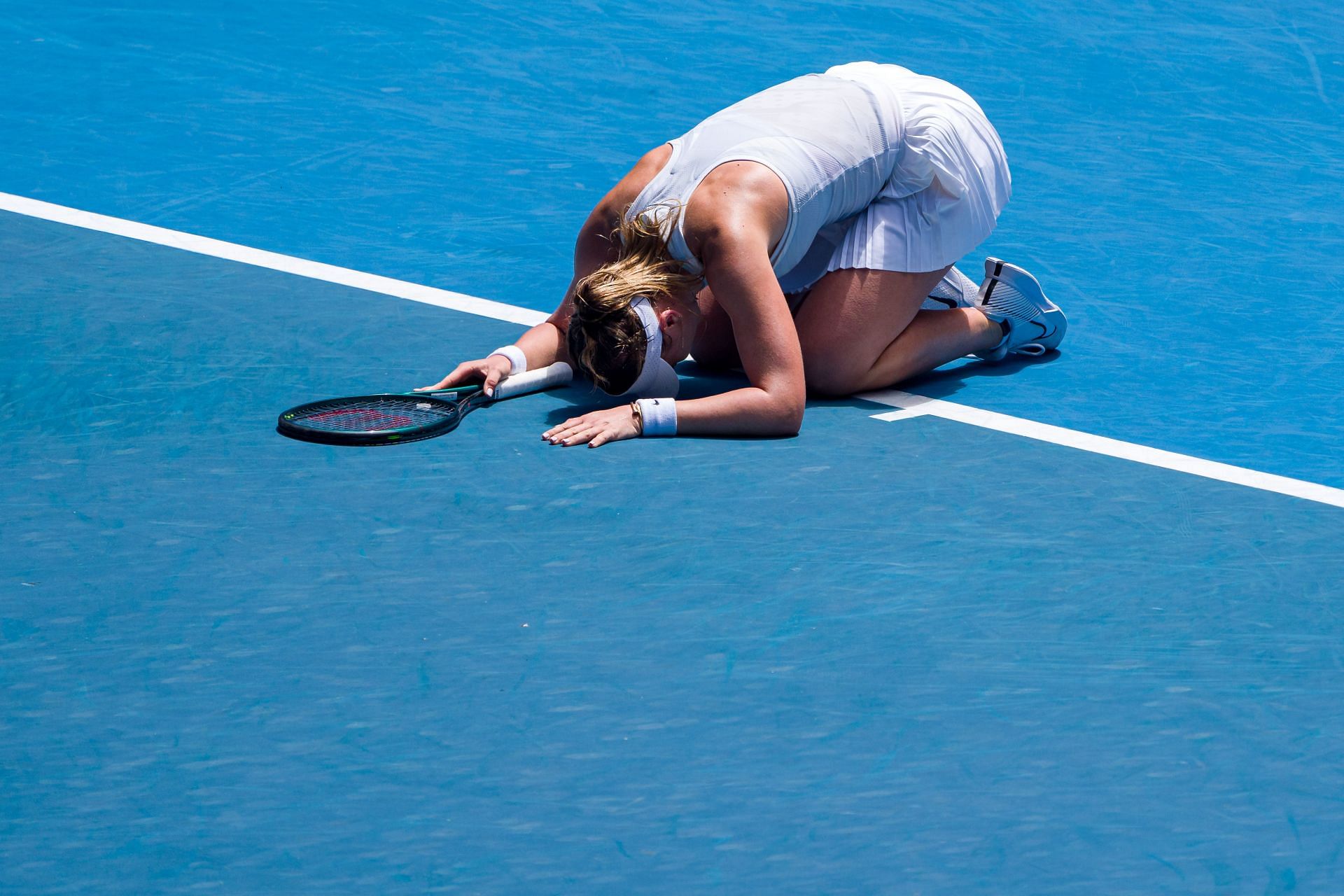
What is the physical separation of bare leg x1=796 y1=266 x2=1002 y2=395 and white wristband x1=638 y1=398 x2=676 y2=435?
1.99ft

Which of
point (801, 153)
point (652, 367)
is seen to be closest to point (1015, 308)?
point (801, 153)

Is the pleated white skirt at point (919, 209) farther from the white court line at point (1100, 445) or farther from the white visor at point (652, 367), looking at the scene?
the white visor at point (652, 367)

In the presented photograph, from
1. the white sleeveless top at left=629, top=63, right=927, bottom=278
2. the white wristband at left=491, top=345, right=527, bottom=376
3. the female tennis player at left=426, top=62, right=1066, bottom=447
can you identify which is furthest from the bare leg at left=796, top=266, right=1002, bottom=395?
the white wristband at left=491, top=345, right=527, bottom=376

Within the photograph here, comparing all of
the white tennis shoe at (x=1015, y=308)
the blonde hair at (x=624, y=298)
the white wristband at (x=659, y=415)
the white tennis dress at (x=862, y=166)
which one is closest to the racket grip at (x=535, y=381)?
the blonde hair at (x=624, y=298)

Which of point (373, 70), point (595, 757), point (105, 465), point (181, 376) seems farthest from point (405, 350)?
point (373, 70)

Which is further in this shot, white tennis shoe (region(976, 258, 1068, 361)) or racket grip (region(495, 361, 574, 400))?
white tennis shoe (region(976, 258, 1068, 361))

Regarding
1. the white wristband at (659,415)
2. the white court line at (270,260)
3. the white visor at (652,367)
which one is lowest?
the white court line at (270,260)

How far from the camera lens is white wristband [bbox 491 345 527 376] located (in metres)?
5.31

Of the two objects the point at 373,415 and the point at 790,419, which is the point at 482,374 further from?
the point at 790,419

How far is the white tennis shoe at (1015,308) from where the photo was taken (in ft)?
18.5

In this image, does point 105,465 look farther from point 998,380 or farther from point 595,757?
point 998,380

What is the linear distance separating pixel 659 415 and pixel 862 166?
1.08m

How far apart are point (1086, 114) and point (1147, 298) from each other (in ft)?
8.38

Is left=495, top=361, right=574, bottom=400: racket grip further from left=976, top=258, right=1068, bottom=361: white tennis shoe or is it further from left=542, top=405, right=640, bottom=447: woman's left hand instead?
left=976, top=258, right=1068, bottom=361: white tennis shoe
